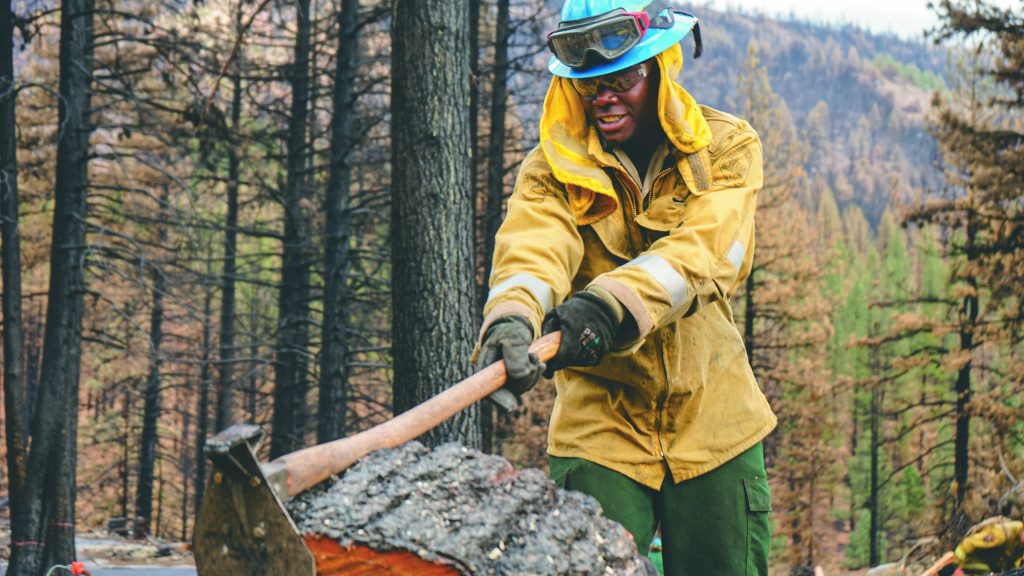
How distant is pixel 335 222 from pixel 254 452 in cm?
1204

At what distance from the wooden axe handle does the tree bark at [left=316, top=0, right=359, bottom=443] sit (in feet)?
33.4

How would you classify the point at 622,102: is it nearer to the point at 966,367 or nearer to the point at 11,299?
the point at 11,299

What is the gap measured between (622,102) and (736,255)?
0.64m

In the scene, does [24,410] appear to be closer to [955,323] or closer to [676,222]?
[676,222]

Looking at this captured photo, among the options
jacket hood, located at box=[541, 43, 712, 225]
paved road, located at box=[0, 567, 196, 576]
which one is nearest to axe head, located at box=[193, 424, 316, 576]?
jacket hood, located at box=[541, 43, 712, 225]

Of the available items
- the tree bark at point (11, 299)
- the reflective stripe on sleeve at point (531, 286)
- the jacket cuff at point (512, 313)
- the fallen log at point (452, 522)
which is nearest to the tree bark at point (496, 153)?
the tree bark at point (11, 299)

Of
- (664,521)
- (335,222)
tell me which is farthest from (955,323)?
(664,521)

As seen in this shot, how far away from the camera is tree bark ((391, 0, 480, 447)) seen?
5.44 m

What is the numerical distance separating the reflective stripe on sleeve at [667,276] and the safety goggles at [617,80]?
2.11 ft

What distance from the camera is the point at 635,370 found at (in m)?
3.27

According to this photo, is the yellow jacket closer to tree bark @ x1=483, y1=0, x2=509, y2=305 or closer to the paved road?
tree bark @ x1=483, y1=0, x2=509, y2=305

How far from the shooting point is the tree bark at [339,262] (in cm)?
1325

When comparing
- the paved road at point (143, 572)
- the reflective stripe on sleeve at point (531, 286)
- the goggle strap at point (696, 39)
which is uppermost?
the goggle strap at point (696, 39)

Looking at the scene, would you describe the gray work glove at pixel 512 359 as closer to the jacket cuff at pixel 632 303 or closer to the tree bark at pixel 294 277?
the jacket cuff at pixel 632 303
